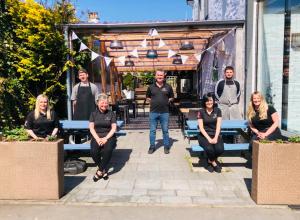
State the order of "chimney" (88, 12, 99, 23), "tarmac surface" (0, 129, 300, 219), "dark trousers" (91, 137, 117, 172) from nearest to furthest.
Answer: "tarmac surface" (0, 129, 300, 219), "dark trousers" (91, 137, 117, 172), "chimney" (88, 12, 99, 23)

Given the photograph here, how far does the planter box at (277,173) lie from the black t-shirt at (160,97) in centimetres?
296

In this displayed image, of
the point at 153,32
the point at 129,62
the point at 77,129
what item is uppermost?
the point at 153,32

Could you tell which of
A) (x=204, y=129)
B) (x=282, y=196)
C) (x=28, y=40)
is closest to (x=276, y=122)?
(x=204, y=129)

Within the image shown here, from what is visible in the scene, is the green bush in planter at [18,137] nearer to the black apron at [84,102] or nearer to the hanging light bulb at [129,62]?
the black apron at [84,102]

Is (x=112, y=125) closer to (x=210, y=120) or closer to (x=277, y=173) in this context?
(x=210, y=120)

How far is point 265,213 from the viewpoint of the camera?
4.10 metres

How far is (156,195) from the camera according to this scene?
472 cm

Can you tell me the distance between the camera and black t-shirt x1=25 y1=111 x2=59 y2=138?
5.66 meters

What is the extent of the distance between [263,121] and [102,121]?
8.46 ft

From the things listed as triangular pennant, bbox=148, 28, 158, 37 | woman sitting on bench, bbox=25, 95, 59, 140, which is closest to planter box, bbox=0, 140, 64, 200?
woman sitting on bench, bbox=25, 95, 59, 140

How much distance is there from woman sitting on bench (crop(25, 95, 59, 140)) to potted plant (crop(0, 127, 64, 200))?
3.65 ft

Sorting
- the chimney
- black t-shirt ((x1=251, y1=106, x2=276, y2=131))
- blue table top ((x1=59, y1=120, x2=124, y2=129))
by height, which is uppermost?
the chimney

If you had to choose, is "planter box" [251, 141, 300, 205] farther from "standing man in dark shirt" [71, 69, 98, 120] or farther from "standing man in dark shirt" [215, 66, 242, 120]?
"standing man in dark shirt" [71, 69, 98, 120]

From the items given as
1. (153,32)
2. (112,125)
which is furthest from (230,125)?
(153,32)
